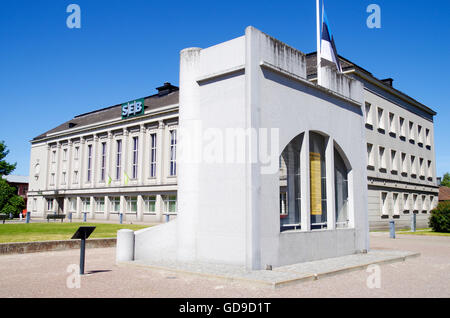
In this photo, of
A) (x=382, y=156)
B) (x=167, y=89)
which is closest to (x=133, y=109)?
(x=167, y=89)

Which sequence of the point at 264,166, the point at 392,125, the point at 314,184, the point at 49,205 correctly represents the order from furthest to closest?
the point at 49,205 → the point at 392,125 → the point at 314,184 → the point at 264,166

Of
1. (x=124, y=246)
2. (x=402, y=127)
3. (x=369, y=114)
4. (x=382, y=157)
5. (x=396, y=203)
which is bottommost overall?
(x=124, y=246)

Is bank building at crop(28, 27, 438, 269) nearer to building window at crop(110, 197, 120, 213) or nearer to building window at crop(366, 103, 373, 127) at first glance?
building window at crop(366, 103, 373, 127)

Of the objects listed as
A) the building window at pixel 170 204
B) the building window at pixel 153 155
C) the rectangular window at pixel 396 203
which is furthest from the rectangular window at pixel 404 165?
the building window at pixel 153 155

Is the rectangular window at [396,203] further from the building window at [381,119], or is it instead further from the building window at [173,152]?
the building window at [173,152]

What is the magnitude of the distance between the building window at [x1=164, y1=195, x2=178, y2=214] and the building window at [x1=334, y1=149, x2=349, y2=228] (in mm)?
30165

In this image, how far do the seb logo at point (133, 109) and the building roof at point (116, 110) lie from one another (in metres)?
0.93

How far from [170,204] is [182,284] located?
35553mm

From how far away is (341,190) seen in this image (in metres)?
14.9

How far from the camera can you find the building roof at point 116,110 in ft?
157

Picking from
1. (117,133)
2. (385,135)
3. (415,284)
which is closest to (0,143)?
(117,133)

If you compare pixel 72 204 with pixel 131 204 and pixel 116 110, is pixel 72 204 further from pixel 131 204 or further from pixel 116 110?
pixel 116 110

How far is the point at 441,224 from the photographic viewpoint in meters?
30.6
